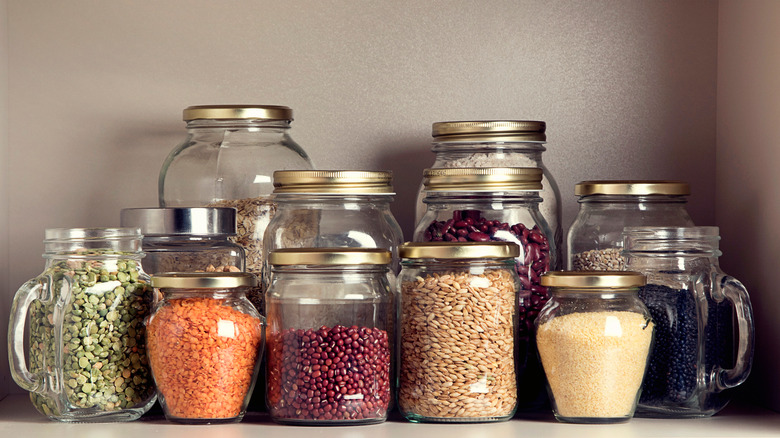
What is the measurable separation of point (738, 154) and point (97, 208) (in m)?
0.94

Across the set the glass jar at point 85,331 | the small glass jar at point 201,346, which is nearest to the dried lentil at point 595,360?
the small glass jar at point 201,346

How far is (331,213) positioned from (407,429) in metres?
0.29

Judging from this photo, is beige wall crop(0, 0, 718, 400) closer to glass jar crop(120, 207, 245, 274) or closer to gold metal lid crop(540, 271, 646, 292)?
glass jar crop(120, 207, 245, 274)

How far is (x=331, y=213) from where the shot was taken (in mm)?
1101

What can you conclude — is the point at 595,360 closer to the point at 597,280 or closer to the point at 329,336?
the point at 597,280

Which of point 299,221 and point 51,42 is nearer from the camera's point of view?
point 299,221

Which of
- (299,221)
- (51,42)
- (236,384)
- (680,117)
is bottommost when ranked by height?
(236,384)

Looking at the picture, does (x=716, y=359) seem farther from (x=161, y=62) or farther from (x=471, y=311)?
(x=161, y=62)

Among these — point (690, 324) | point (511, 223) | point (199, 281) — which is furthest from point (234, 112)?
point (690, 324)

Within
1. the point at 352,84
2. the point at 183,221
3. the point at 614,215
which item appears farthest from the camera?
the point at 352,84

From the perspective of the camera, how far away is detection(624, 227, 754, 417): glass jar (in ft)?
3.39

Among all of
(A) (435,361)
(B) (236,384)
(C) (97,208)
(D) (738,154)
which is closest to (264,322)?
(B) (236,384)

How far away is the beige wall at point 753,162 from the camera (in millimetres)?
1113

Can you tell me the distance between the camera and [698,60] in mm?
1345
